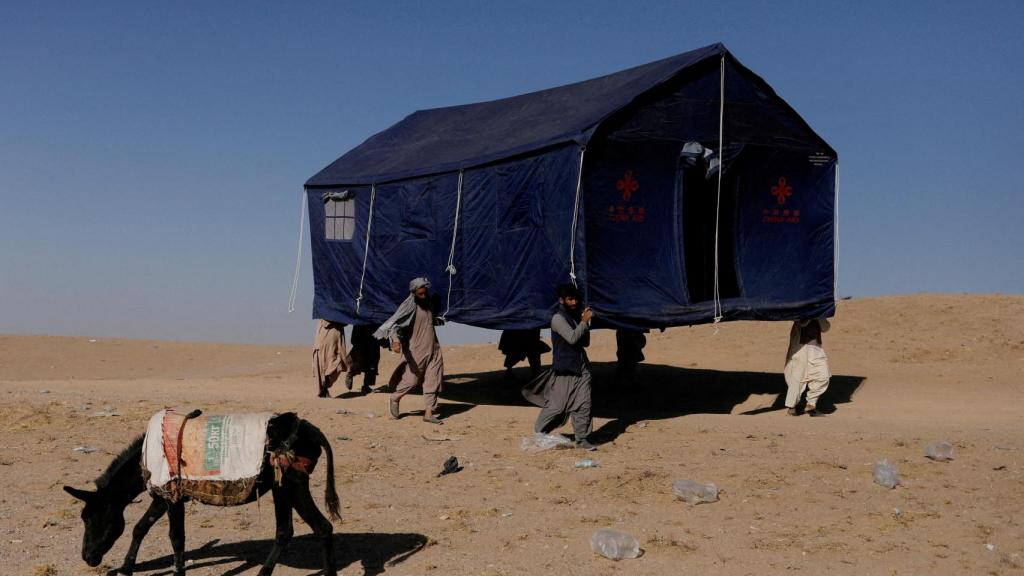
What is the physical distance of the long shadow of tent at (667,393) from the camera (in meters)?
13.5

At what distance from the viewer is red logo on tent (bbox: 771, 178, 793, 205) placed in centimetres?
1296

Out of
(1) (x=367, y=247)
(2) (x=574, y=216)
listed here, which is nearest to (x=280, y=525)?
(2) (x=574, y=216)

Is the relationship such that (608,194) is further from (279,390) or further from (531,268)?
(279,390)

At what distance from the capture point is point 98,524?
20.7 ft

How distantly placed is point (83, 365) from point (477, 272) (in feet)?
48.9

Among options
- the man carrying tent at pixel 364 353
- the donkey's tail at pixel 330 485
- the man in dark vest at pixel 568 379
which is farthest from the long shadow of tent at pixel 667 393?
the donkey's tail at pixel 330 485

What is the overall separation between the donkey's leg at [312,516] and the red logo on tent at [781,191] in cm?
851

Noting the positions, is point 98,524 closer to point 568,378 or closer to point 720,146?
point 568,378

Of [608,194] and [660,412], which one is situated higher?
[608,194]

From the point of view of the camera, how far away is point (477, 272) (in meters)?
13.3

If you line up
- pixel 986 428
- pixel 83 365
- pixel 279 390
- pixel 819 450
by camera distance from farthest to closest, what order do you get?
pixel 83 365, pixel 279 390, pixel 986 428, pixel 819 450

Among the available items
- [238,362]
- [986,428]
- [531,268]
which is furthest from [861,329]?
[238,362]

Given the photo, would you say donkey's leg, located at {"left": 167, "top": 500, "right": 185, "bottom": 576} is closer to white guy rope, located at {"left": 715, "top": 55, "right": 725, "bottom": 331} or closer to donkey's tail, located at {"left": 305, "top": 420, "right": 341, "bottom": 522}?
donkey's tail, located at {"left": 305, "top": 420, "right": 341, "bottom": 522}

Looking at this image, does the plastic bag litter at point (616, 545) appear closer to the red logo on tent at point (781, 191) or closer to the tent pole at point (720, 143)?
the tent pole at point (720, 143)
